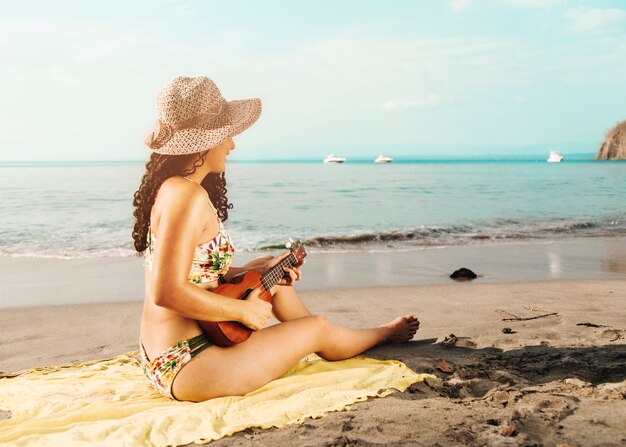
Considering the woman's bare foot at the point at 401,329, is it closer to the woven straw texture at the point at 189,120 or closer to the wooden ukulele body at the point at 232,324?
the wooden ukulele body at the point at 232,324

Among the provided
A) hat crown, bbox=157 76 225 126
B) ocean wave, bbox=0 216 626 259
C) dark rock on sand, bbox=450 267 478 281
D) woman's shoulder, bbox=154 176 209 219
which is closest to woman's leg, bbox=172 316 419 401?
woman's shoulder, bbox=154 176 209 219

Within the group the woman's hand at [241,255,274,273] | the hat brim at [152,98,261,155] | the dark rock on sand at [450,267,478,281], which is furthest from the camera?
the dark rock on sand at [450,267,478,281]

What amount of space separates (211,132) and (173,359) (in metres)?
1.17

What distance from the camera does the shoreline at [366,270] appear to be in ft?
23.6

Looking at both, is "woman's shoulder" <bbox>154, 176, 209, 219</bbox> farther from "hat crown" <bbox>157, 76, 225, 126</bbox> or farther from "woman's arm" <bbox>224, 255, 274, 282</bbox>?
"woman's arm" <bbox>224, 255, 274, 282</bbox>

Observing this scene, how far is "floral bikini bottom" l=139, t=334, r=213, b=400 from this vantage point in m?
3.23

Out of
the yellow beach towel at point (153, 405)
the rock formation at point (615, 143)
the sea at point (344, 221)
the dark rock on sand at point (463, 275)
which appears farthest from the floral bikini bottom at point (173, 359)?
the rock formation at point (615, 143)

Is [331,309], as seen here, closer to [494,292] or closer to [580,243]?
[494,292]

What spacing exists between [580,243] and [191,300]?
31.9ft

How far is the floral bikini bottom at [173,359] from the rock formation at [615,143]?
73.6 meters

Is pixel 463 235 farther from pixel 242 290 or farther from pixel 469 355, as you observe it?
pixel 242 290

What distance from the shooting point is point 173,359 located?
3250mm

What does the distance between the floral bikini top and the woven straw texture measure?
1.47ft

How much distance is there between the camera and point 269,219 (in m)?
15.7
